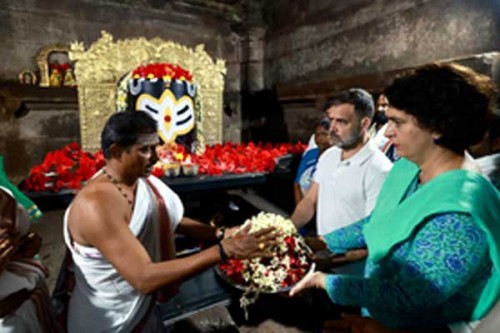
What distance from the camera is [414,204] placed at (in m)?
1.26

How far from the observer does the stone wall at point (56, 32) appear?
630 cm

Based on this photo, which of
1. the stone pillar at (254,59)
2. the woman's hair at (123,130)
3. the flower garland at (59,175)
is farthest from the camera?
the stone pillar at (254,59)

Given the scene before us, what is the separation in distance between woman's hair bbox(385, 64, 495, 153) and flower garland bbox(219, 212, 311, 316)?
1.01 m

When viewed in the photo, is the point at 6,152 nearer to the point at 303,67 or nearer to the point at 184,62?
the point at 184,62

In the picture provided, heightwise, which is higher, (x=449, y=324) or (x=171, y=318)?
(x=449, y=324)

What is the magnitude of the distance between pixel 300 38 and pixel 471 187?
309 inches

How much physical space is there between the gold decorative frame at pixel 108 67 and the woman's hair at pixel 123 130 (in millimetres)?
5547

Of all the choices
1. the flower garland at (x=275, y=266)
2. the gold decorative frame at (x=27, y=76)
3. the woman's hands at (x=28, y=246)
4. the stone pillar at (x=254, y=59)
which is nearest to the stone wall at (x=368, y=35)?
the stone pillar at (x=254, y=59)

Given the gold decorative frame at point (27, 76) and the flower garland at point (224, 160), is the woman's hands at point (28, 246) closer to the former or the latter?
the flower garland at point (224, 160)

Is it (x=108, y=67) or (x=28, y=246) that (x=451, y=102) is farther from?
(x=108, y=67)

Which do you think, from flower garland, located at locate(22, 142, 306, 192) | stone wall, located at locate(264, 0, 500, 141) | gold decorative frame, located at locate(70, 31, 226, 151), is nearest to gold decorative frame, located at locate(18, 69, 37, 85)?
gold decorative frame, located at locate(70, 31, 226, 151)

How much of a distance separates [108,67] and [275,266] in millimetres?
6477

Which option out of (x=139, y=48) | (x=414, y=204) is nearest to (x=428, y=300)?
Result: (x=414, y=204)

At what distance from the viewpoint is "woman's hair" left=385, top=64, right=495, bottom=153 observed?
48.2 inches
